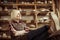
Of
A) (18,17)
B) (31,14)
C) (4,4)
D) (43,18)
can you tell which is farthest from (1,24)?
(18,17)

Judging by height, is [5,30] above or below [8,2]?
below

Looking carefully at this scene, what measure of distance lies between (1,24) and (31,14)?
1.09 meters

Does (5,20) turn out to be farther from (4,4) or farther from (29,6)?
(29,6)

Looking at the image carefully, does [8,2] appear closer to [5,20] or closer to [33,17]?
[5,20]

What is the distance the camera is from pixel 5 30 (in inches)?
209

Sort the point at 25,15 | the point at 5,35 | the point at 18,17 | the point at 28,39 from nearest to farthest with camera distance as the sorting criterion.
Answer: the point at 28,39, the point at 18,17, the point at 5,35, the point at 25,15

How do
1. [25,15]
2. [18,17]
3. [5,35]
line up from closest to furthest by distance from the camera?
1. [18,17]
2. [5,35]
3. [25,15]

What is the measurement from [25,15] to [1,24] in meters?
0.88

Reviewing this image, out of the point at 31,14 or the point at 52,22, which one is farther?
the point at 31,14

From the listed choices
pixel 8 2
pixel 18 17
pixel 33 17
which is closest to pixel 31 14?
pixel 33 17

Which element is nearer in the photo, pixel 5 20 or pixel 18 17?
pixel 18 17

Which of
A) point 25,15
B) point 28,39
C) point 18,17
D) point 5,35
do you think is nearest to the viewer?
point 28,39

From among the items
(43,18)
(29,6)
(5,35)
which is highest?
(29,6)

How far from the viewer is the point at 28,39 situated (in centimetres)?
110
